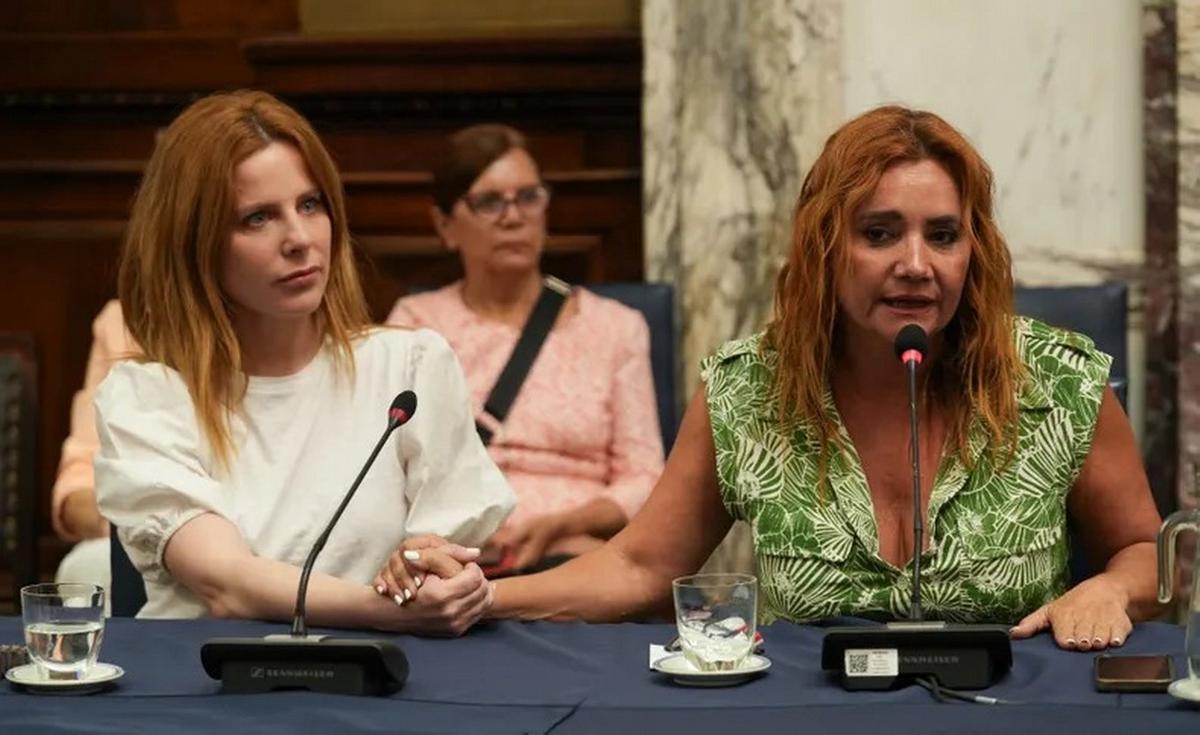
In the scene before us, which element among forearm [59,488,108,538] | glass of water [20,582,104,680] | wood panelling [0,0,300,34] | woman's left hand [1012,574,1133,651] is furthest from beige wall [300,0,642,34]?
glass of water [20,582,104,680]

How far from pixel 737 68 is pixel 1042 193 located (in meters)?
0.68

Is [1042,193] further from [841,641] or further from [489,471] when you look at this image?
[841,641]

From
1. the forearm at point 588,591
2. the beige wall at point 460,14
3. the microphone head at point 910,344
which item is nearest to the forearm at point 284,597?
the forearm at point 588,591

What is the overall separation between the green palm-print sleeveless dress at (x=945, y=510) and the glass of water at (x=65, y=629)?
2.98ft

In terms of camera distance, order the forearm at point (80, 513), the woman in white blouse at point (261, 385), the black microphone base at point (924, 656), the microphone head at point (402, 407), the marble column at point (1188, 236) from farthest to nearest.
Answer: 1. the marble column at point (1188, 236)
2. the forearm at point (80, 513)
3. the woman in white blouse at point (261, 385)
4. the microphone head at point (402, 407)
5. the black microphone base at point (924, 656)

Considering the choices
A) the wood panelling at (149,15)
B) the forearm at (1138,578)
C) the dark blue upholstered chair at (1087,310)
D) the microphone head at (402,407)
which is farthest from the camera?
the wood panelling at (149,15)

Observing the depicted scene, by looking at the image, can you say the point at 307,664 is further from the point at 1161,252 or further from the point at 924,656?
the point at 1161,252

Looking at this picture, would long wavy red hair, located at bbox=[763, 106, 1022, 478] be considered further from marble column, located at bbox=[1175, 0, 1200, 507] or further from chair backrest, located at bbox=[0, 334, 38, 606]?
chair backrest, located at bbox=[0, 334, 38, 606]

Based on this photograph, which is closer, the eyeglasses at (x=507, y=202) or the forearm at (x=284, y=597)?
the forearm at (x=284, y=597)

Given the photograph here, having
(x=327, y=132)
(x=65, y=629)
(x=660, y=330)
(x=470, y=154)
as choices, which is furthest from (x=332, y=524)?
(x=327, y=132)

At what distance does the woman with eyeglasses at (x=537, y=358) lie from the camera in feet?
13.7

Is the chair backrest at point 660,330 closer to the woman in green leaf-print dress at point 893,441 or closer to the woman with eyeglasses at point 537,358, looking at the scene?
the woman with eyeglasses at point 537,358

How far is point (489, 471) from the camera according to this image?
2.96m

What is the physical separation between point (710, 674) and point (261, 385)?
969 mm
